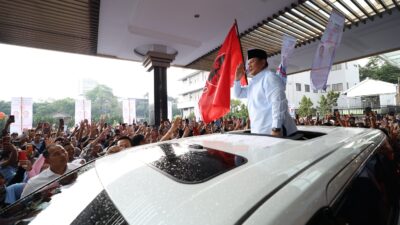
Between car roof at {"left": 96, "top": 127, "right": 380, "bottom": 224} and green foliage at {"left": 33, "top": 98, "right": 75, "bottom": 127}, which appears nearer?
car roof at {"left": 96, "top": 127, "right": 380, "bottom": 224}

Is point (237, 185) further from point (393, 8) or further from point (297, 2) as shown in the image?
point (393, 8)

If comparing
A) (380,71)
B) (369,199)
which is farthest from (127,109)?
(380,71)

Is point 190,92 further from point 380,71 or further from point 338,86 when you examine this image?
point 380,71

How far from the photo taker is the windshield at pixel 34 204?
1187 millimetres

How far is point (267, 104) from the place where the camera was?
261 centimetres

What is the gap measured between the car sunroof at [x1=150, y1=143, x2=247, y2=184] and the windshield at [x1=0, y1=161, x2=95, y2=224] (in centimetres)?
58

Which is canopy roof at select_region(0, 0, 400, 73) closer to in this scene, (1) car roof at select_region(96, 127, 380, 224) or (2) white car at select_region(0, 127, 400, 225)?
(2) white car at select_region(0, 127, 400, 225)

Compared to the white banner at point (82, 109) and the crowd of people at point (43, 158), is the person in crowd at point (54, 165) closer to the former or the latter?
the crowd of people at point (43, 158)

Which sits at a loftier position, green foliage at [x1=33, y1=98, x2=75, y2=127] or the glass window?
green foliage at [x1=33, y1=98, x2=75, y2=127]

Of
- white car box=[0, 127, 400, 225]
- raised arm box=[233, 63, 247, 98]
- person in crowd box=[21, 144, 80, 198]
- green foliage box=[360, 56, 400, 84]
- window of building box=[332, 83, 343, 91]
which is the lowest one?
person in crowd box=[21, 144, 80, 198]

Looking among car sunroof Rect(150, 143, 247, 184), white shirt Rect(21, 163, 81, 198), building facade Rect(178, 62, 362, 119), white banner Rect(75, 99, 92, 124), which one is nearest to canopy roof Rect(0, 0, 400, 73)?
white shirt Rect(21, 163, 81, 198)

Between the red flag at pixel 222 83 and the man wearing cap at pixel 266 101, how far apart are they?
0.25 meters

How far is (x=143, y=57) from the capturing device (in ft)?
31.5

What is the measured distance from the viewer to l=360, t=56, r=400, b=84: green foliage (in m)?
40.6
